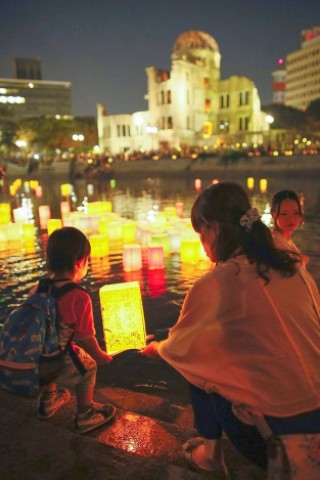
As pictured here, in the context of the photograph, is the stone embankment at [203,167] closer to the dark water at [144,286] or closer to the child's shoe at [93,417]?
the dark water at [144,286]

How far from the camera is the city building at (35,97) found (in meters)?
132

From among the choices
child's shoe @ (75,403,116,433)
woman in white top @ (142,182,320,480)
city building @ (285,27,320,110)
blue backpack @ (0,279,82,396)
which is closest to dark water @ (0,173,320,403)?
child's shoe @ (75,403,116,433)

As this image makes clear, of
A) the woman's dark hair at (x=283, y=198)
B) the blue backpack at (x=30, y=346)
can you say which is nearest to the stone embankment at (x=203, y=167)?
the woman's dark hair at (x=283, y=198)

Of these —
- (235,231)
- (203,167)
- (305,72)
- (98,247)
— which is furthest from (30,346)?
(305,72)

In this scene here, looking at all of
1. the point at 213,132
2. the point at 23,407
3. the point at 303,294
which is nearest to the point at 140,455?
the point at 23,407

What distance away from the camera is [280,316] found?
6.29 feet

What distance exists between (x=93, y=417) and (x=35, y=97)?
145 meters

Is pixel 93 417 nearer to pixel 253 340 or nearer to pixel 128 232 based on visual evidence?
pixel 253 340

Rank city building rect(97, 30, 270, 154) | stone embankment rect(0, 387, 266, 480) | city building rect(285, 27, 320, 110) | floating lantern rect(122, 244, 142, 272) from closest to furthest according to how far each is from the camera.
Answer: stone embankment rect(0, 387, 266, 480)
floating lantern rect(122, 244, 142, 272)
city building rect(97, 30, 270, 154)
city building rect(285, 27, 320, 110)

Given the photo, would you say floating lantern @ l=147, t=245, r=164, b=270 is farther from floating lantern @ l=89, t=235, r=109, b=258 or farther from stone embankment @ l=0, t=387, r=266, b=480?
stone embankment @ l=0, t=387, r=266, b=480

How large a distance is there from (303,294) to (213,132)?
65.1 m

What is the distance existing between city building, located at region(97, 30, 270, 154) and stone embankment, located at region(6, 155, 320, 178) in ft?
51.0

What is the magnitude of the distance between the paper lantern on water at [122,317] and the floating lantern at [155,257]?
4191 millimetres

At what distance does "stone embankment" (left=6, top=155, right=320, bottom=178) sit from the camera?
34688mm
